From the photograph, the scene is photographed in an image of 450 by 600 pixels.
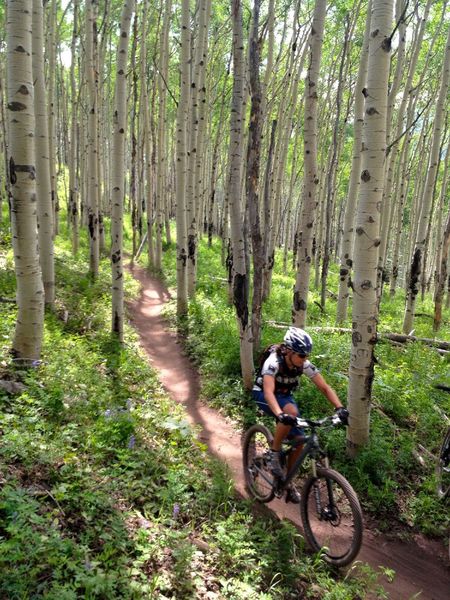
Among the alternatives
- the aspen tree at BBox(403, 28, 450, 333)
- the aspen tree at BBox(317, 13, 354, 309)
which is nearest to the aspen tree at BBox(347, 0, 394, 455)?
the aspen tree at BBox(403, 28, 450, 333)

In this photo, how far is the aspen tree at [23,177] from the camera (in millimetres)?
4855

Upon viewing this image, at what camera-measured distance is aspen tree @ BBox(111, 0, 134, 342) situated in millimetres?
7426

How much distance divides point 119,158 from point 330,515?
21.8 feet

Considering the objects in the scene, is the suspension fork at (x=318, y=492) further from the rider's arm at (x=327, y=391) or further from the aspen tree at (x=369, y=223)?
the aspen tree at (x=369, y=223)

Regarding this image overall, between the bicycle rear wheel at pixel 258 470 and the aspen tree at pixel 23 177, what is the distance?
9.70ft

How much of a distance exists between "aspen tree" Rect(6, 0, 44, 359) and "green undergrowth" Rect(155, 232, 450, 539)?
3.11 meters

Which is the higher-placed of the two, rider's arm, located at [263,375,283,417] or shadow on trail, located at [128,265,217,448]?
rider's arm, located at [263,375,283,417]

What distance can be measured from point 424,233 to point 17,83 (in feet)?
27.6

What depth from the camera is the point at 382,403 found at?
6473 millimetres

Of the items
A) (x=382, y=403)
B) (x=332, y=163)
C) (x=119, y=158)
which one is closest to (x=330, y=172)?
(x=332, y=163)

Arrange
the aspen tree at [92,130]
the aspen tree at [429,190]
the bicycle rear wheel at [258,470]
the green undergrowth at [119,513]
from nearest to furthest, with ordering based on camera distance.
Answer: the green undergrowth at [119,513] < the bicycle rear wheel at [258,470] < the aspen tree at [429,190] < the aspen tree at [92,130]

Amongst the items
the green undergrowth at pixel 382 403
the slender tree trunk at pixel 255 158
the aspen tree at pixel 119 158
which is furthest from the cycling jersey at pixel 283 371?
the aspen tree at pixel 119 158

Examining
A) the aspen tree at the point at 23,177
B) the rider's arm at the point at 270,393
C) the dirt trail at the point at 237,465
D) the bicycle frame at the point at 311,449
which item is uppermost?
the aspen tree at the point at 23,177

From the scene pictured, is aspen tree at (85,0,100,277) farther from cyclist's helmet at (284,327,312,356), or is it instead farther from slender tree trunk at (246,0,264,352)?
cyclist's helmet at (284,327,312,356)
